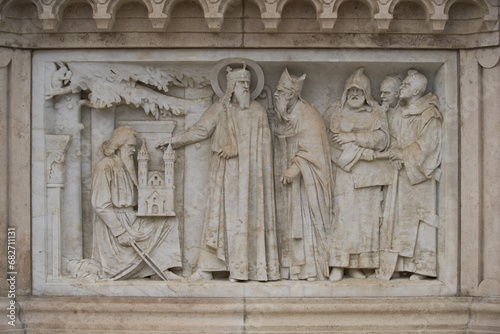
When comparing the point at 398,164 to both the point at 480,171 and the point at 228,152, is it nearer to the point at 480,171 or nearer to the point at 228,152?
the point at 480,171

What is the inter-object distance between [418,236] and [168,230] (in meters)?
2.28

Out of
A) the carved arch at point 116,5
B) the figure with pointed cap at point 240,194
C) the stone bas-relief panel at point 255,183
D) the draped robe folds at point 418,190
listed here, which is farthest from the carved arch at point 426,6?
the carved arch at point 116,5

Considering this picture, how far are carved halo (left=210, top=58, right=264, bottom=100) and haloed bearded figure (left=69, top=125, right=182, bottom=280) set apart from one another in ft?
2.87

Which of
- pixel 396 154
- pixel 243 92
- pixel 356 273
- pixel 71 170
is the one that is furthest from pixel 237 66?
pixel 356 273

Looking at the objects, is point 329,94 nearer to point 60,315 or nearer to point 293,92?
point 293,92

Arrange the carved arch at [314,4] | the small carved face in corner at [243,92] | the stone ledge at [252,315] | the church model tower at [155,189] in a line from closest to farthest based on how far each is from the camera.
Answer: the carved arch at [314,4] → the stone ledge at [252,315] → the small carved face in corner at [243,92] → the church model tower at [155,189]

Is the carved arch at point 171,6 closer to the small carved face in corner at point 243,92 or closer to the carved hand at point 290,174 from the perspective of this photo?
the small carved face in corner at point 243,92

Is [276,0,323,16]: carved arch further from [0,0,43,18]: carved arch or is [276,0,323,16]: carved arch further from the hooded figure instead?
[0,0,43,18]: carved arch

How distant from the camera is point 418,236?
699cm

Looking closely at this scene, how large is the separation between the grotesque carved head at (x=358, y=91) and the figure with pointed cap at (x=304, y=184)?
324 mm

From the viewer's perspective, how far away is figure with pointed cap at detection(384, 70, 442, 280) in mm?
6938

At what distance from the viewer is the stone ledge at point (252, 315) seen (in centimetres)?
679

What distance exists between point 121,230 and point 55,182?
2.41ft

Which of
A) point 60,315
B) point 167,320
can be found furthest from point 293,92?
point 60,315
